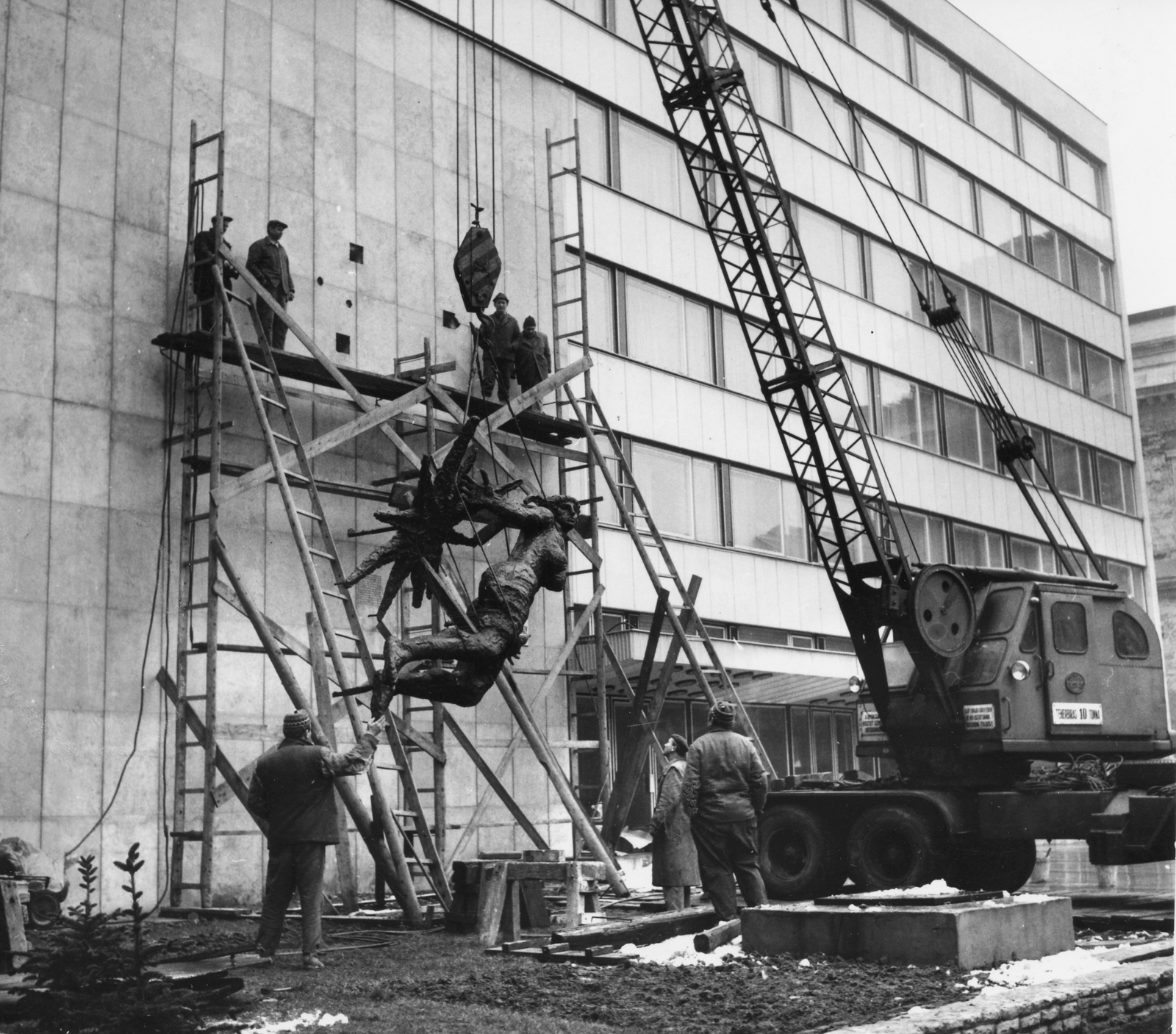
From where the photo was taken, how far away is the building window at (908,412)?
31266 mm

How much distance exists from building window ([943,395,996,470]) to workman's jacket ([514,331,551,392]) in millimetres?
15019

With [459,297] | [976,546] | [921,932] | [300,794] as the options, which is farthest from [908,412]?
[300,794]

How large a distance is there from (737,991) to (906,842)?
6.90 m

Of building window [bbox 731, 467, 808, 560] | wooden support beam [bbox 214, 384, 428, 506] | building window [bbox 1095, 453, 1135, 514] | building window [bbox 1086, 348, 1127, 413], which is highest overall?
building window [bbox 1086, 348, 1127, 413]

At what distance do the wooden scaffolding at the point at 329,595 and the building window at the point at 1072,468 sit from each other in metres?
18.8

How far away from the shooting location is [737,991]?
10305 millimetres

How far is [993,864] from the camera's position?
56.5 feet

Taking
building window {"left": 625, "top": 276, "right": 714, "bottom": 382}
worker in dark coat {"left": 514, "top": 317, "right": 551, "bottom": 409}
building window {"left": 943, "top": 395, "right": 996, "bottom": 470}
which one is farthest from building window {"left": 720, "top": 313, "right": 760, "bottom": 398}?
worker in dark coat {"left": 514, "top": 317, "right": 551, "bottom": 409}

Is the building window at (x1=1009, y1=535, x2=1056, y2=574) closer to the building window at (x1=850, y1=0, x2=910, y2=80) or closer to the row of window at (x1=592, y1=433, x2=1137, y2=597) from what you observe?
the row of window at (x1=592, y1=433, x2=1137, y2=597)

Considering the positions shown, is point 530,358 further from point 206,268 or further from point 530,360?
point 206,268

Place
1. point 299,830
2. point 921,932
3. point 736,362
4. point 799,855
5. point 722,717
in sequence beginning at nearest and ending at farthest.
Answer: point 921,932 < point 299,830 < point 722,717 < point 799,855 < point 736,362

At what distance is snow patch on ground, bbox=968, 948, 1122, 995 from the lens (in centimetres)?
1032

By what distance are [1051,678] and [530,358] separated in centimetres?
802

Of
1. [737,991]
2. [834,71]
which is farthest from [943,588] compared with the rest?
[834,71]
